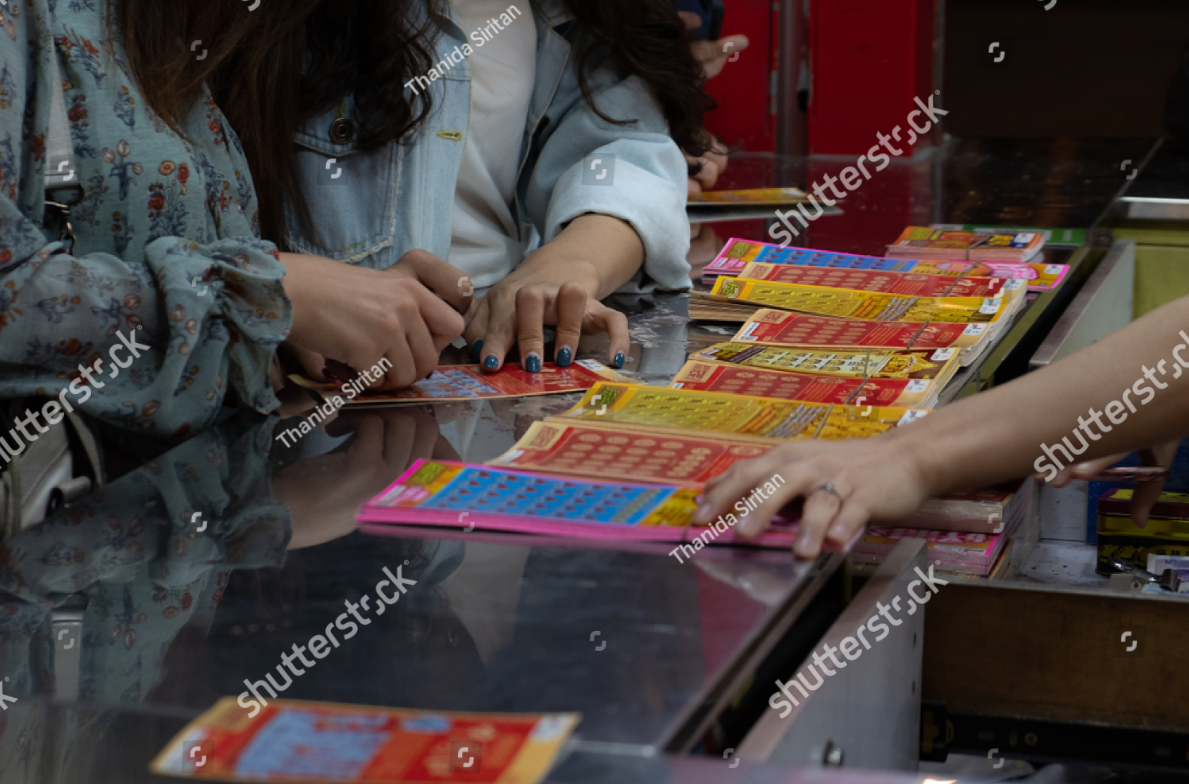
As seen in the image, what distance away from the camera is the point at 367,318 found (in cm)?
116

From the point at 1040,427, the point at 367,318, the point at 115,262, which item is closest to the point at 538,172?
the point at 367,318

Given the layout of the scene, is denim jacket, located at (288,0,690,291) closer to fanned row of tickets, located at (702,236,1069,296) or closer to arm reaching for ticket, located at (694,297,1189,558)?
fanned row of tickets, located at (702,236,1069,296)

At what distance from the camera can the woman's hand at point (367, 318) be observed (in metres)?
1.14

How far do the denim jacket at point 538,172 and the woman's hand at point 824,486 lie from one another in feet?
2.45

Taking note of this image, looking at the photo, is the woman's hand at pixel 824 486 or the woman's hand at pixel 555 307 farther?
the woman's hand at pixel 555 307

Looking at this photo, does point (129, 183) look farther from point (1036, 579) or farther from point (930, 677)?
point (1036, 579)

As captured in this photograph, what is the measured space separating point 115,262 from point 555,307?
0.47 metres

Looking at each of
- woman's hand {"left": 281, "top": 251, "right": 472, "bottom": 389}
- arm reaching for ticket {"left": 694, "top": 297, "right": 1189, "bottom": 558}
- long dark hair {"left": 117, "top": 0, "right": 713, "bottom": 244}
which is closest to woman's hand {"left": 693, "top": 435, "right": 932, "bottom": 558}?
arm reaching for ticket {"left": 694, "top": 297, "right": 1189, "bottom": 558}

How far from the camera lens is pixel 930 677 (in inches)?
38.2

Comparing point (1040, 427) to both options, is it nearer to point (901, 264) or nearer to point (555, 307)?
point (555, 307)

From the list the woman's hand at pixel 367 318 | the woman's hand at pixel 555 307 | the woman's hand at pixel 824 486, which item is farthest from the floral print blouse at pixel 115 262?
the woman's hand at pixel 824 486

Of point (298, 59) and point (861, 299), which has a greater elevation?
point (298, 59)

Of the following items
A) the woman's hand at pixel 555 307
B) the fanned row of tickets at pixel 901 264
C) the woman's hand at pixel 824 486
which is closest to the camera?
the woman's hand at pixel 824 486

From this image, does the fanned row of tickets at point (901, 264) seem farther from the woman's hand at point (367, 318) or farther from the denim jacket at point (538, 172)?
the woman's hand at point (367, 318)
